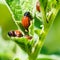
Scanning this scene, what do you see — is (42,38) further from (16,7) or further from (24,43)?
(16,7)

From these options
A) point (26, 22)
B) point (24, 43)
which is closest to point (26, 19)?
point (26, 22)

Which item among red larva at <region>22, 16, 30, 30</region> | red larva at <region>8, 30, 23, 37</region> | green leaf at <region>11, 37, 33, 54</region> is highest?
red larva at <region>22, 16, 30, 30</region>

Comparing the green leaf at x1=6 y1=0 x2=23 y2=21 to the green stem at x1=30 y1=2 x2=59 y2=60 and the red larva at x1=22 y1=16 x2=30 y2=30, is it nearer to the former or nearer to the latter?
the red larva at x1=22 y1=16 x2=30 y2=30

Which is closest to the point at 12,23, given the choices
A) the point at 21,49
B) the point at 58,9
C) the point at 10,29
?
the point at 10,29

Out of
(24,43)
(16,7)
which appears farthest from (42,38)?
(16,7)

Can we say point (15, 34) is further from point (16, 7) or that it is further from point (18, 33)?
point (16, 7)

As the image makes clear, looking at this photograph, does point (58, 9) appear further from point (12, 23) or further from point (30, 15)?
point (12, 23)

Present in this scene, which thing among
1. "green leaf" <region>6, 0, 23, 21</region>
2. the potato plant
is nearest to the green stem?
the potato plant

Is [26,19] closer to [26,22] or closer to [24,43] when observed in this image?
[26,22]

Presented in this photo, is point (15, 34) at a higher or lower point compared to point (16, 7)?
lower

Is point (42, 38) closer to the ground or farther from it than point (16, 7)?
closer to the ground

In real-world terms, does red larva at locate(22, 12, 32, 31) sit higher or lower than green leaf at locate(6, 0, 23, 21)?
lower
